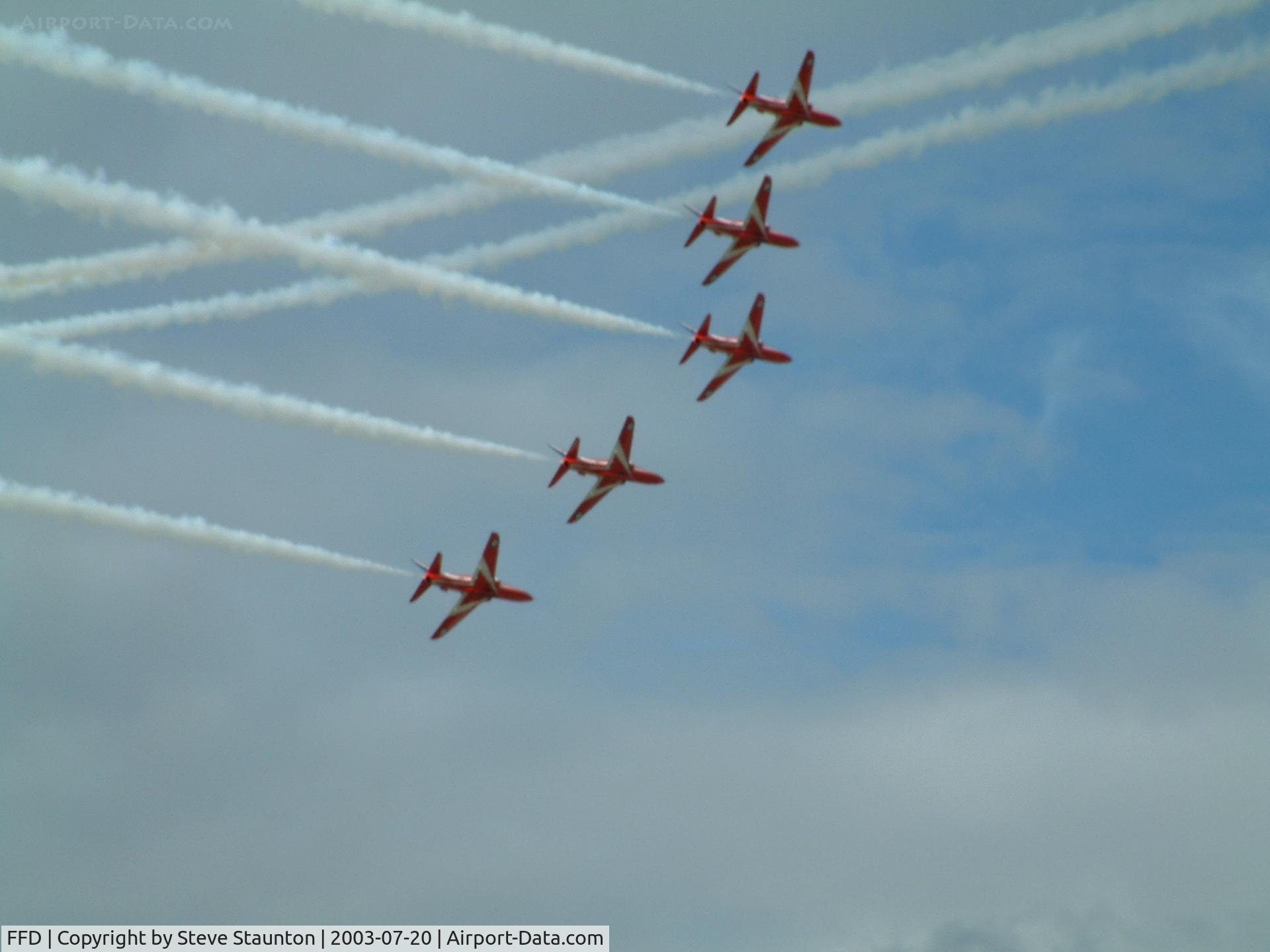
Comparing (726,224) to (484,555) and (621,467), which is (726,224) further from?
(484,555)

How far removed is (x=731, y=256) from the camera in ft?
229

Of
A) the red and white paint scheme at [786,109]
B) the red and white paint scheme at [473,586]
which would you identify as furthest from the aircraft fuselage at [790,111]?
the red and white paint scheme at [473,586]

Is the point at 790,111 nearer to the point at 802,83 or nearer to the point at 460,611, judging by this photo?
the point at 802,83

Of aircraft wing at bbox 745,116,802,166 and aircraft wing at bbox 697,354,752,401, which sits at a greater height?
aircraft wing at bbox 745,116,802,166

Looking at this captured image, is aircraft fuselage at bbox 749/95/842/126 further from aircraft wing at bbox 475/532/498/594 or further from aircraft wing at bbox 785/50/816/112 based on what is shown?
aircraft wing at bbox 475/532/498/594

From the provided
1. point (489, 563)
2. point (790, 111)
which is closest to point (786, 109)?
point (790, 111)

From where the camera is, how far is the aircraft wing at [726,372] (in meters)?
69.9

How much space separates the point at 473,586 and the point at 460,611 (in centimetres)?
171

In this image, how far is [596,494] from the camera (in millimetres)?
67188

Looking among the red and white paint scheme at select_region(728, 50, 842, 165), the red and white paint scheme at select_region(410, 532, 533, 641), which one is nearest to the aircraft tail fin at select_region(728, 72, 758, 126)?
the red and white paint scheme at select_region(728, 50, 842, 165)

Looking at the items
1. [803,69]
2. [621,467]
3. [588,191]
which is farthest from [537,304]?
[803,69]

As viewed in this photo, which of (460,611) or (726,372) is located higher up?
(726,372)

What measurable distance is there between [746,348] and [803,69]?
10.6 meters

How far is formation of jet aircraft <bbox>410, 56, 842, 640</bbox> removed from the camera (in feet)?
209
